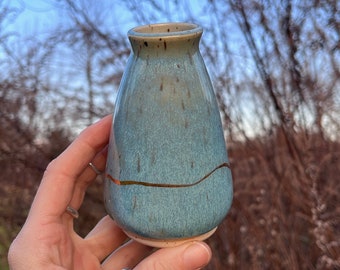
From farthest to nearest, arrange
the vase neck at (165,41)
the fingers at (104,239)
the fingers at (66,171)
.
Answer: the fingers at (104,239) < the fingers at (66,171) < the vase neck at (165,41)

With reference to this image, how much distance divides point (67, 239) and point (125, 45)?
33.5 inches

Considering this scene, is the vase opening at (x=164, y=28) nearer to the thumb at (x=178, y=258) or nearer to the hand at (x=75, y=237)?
the hand at (x=75, y=237)

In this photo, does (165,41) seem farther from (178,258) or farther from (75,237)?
(75,237)

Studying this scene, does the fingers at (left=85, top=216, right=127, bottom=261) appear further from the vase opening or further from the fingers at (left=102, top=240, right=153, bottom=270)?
the vase opening

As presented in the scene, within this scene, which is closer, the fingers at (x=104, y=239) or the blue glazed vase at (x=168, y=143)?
the blue glazed vase at (x=168, y=143)

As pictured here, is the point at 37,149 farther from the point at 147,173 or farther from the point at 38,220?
the point at 147,173

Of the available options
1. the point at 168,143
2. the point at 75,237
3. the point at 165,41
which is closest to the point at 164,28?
the point at 165,41

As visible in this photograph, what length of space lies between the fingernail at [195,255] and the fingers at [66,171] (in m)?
0.34

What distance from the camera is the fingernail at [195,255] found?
3.05ft

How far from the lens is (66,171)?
3.70 feet

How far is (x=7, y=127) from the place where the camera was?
192 centimetres

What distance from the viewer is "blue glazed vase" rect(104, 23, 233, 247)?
2.94ft

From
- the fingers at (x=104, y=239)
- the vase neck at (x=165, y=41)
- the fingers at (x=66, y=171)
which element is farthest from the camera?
the fingers at (x=104, y=239)

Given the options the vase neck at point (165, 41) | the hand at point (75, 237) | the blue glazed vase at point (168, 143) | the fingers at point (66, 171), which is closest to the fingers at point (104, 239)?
the hand at point (75, 237)
